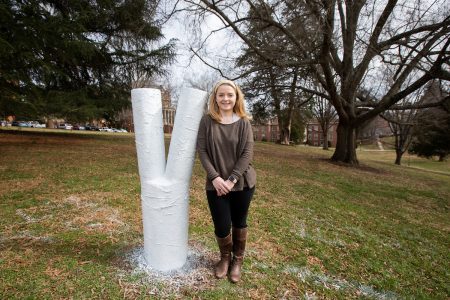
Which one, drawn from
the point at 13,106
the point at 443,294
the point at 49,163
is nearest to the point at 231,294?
the point at 443,294

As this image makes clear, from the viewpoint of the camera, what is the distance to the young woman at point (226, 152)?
2641mm

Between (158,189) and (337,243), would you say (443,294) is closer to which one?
(337,243)

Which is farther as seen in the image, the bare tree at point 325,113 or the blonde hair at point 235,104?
the bare tree at point 325,113

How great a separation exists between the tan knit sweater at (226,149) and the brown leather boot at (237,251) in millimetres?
539

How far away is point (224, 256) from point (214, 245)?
0.66 meters

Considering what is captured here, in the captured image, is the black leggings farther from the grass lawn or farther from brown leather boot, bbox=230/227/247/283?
the grass lawn

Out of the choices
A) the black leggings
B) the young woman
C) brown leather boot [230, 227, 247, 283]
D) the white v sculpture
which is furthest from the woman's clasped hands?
brown leather boot [230, 227, 247, 283]

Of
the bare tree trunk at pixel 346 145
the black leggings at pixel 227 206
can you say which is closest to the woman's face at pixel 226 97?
the black leggings at pixel 227 206

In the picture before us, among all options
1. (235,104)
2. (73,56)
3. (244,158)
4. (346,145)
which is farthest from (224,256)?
(346,145)

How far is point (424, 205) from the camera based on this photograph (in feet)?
25.3

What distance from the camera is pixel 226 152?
2.67m

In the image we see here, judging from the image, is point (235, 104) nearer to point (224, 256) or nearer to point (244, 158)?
point (244, 158)

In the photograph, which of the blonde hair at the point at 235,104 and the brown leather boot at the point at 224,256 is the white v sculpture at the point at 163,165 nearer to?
the blonde hair at the point at 235,104

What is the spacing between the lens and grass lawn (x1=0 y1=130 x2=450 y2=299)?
273 centimetres
